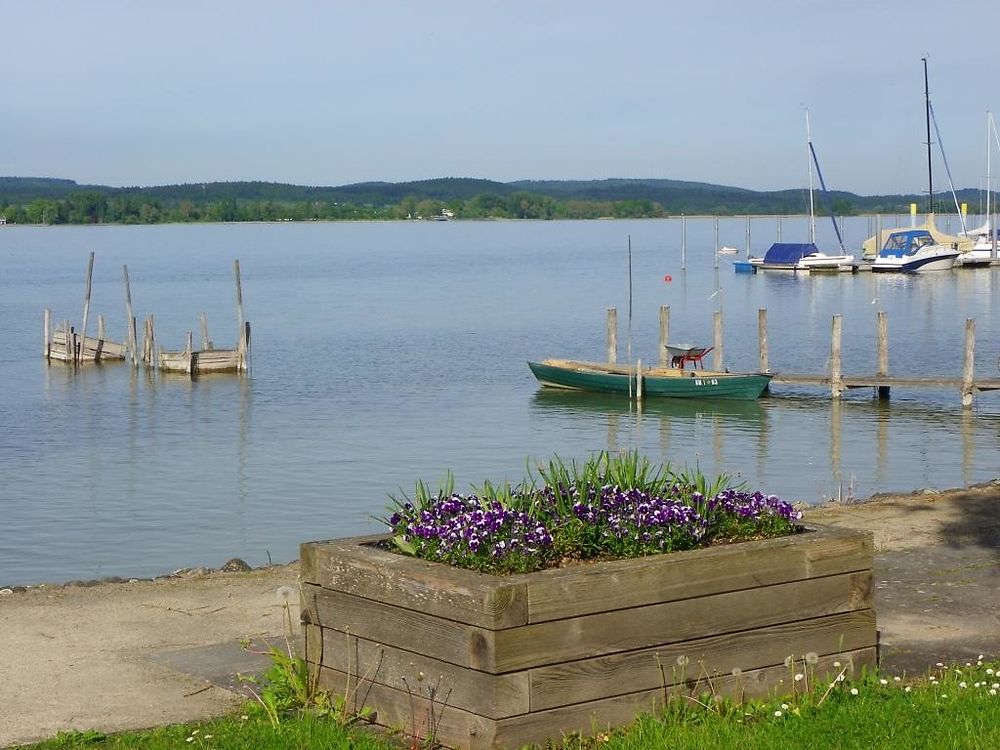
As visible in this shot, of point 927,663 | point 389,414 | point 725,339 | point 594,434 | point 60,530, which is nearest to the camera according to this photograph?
point 927,663

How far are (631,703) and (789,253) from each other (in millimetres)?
100604

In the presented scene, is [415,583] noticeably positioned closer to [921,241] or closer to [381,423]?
[381,423]

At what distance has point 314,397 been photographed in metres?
40.7

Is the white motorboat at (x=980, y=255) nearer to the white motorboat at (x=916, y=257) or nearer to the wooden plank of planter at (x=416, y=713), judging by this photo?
the white motorboat at (x=916, y=257)

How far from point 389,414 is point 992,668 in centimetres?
2866

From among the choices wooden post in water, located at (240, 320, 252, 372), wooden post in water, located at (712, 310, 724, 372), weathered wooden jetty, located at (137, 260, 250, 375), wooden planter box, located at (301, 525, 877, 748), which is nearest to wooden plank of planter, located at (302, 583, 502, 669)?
wooden planter box, located at (301, 525, 877, 748)

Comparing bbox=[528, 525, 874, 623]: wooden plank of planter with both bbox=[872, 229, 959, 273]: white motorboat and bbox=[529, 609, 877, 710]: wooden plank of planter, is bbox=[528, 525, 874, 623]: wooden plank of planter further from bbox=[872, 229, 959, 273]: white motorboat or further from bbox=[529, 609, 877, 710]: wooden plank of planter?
bbox=[872, 229, 959, 273]: white motorboat

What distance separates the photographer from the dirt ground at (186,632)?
8.38 meters

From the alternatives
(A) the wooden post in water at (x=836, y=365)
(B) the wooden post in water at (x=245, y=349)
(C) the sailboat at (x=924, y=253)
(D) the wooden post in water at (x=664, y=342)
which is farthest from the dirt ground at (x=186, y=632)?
(C) the sailboat at (x=924, y=253)

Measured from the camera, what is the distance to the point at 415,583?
24.1 ft

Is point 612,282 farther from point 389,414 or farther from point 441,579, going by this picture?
point 441,579

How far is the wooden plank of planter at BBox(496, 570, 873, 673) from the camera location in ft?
23.0

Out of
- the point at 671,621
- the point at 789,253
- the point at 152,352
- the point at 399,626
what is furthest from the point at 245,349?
the point at 789,253

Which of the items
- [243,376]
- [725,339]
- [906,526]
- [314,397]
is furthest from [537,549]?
[725,339]
